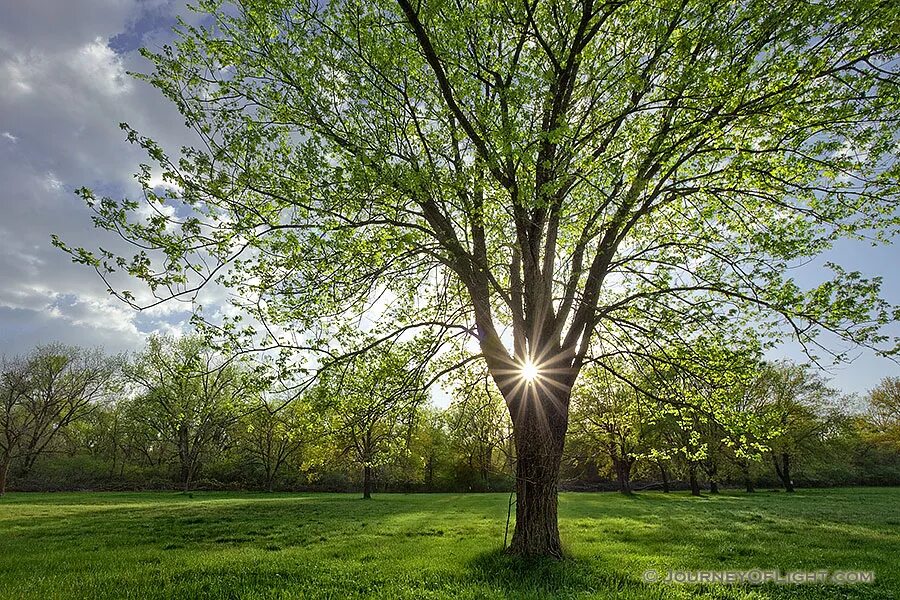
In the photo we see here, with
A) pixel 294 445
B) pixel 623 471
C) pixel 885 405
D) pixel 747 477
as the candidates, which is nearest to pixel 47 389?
pixel 294 445

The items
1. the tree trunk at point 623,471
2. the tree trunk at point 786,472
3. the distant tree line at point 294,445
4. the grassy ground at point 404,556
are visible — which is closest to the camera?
the grassy ground at point 404,556

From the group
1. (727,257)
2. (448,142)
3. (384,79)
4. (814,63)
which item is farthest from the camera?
(448,142)

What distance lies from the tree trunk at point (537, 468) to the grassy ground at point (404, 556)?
1.75ft

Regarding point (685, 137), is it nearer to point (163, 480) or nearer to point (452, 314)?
point (452, 314)

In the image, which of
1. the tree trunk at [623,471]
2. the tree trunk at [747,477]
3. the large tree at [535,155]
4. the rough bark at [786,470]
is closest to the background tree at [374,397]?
the large tree at [535,155]

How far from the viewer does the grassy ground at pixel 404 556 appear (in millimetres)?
6770

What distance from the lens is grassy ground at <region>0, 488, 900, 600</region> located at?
6770mm

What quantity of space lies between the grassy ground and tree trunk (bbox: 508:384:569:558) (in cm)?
53

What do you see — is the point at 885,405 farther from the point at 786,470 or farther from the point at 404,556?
the point at 404,556

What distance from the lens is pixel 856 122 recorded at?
23.5 ft

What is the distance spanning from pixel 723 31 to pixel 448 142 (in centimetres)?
546

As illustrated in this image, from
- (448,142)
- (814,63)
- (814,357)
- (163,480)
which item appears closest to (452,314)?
(448,142)

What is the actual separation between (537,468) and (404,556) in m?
3.86

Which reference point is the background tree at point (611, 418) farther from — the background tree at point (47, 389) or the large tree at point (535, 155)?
the background tree at point (47, 389)
